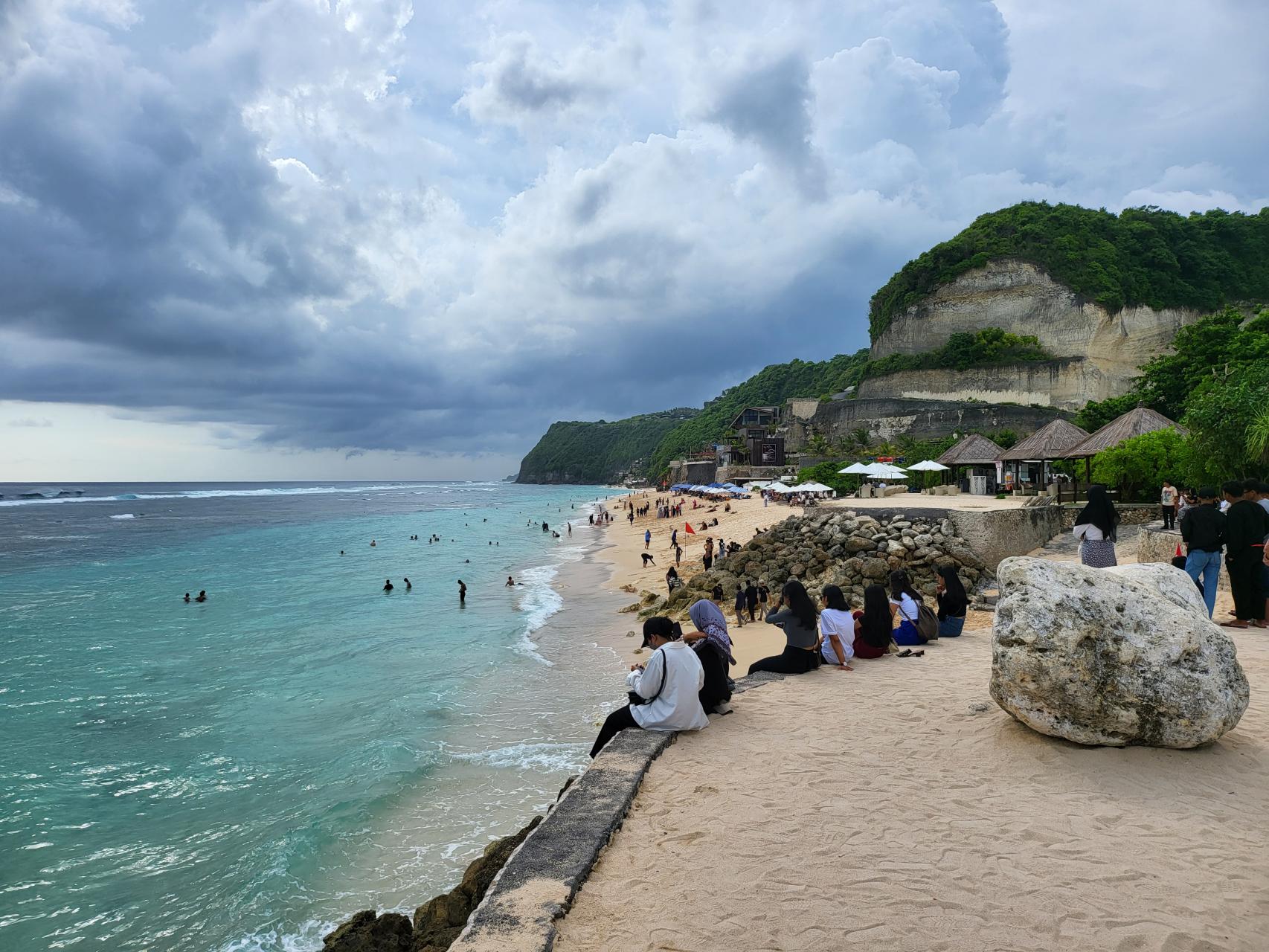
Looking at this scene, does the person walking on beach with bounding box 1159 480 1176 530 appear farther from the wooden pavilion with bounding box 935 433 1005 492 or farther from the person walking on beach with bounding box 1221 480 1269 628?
the wooden pavilion with bounding box 935 433 1005 492

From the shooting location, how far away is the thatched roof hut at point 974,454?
2634 centimetres

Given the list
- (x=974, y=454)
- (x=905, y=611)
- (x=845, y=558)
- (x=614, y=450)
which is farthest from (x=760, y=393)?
(x=905, y=611)

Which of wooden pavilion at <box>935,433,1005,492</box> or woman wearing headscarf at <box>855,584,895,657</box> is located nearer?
woman wearing headscarf at <box>855,584,895,657</box>

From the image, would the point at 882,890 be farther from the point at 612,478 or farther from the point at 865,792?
the point at 612,478

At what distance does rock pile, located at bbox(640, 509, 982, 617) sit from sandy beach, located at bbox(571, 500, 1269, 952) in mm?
9165

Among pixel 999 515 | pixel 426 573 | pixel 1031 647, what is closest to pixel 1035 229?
pixel 999 515

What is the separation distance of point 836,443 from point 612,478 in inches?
4810

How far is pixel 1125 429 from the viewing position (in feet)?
63.4

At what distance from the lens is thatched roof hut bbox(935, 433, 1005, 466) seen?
86.4ft

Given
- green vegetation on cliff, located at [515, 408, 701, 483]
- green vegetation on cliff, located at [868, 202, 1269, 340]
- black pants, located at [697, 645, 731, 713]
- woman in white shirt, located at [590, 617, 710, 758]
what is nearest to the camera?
woman in white shirt, located at [590, 617, 710, 758]

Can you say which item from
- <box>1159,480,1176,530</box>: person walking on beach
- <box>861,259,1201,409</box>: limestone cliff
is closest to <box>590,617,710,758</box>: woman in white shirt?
<box>1159,480,1176,530</box>: person walking on beach

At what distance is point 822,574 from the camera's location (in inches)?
649

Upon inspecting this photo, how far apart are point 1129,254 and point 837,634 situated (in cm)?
6779

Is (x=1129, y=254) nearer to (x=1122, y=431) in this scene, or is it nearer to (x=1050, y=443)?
(x=1050, y=443)
